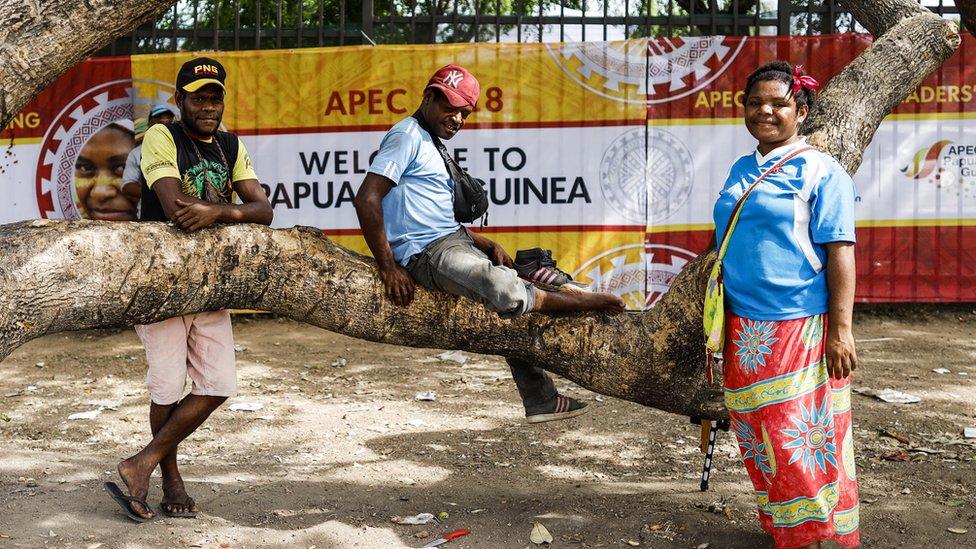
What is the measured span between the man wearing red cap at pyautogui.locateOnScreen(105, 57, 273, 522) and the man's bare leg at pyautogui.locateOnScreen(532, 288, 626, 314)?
111 centimetres

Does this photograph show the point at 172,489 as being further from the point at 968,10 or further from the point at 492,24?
the point at 492,24

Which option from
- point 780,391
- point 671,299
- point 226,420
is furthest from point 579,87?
point 780,391

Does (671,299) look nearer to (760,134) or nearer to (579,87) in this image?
(760,134)

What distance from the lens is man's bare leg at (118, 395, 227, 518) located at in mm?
4031

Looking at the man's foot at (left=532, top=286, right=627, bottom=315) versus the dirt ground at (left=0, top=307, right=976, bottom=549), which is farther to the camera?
the dirt ground at (left=0, top=307, right=976, bottom=549)

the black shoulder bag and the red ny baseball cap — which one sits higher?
the red ny baseball cap

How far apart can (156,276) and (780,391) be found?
2163 mm

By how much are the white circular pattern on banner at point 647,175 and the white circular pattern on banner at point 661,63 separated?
1.06ft

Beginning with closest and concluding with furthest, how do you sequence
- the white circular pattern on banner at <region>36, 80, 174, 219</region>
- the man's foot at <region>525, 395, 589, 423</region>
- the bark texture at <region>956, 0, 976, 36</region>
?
the man's foot at <region>525, 395, 589, 423</region>, the bark texture at <region>956, 0, 976, 36</region>, the white circular pattern on banner at <region>36, 80, 174, 219</region>

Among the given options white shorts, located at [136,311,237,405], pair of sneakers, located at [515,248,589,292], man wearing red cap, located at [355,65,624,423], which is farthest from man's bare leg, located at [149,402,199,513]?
pair of sneakers, located at [515,248,589,292]

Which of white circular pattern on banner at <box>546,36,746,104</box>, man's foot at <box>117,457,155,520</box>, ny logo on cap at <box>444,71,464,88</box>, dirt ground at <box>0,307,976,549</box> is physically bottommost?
dirt ground at <box>0,307,976,549</box>

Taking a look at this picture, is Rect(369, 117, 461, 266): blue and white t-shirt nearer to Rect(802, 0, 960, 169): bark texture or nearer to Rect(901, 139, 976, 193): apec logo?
Rect(802, 0, 960, 169): bark texture

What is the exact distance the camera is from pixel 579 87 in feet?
26.1

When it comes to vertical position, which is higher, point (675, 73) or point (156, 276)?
point (675, 73)
